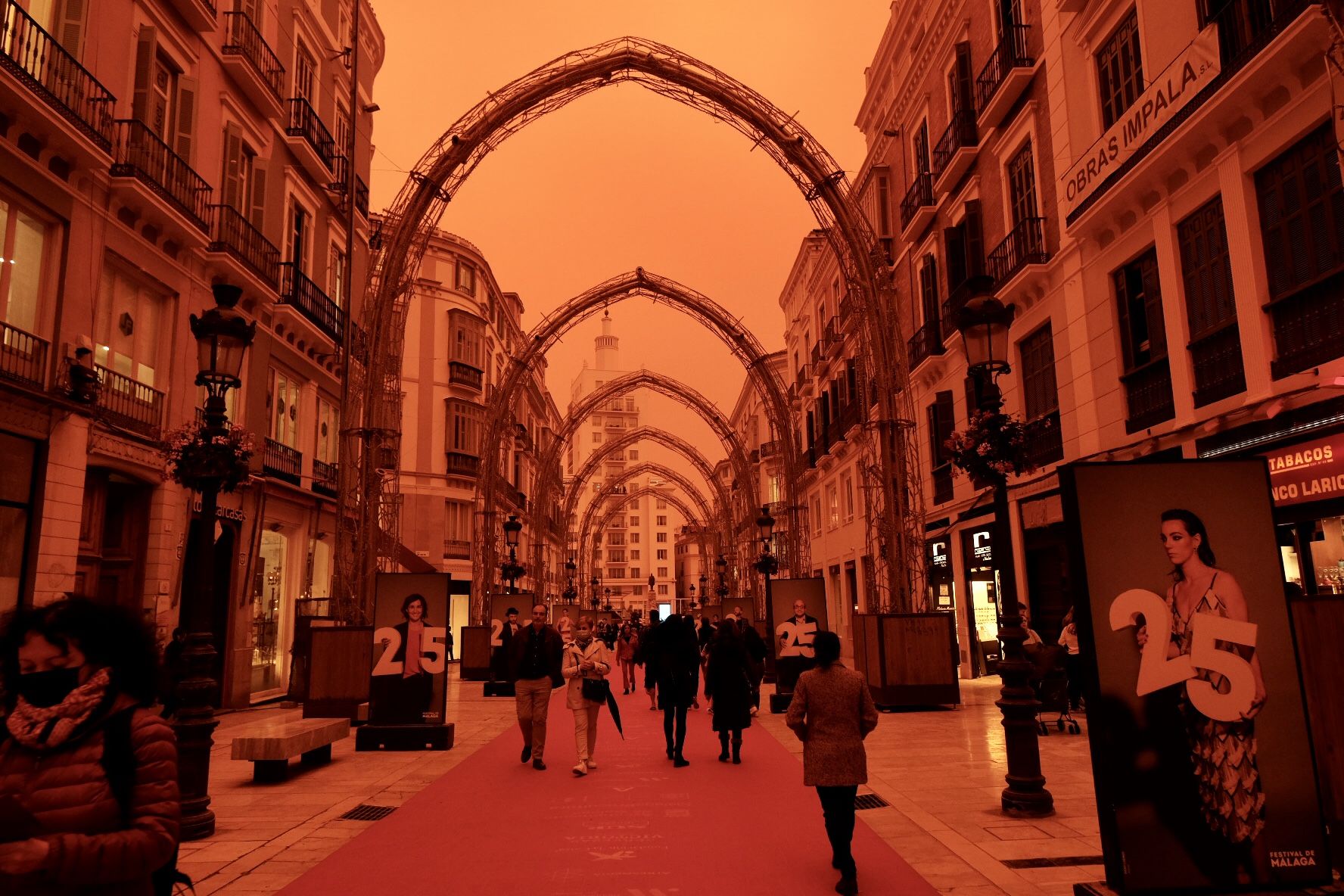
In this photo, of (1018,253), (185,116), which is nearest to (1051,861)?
(1018,253)

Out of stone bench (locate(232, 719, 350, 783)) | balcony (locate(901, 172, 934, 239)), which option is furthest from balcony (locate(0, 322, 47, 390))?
balcony (locate(901, 172, 934, 239))

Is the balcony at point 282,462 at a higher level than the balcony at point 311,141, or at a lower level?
lower

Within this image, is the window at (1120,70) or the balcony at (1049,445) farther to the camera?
the balcony at (1049,445)

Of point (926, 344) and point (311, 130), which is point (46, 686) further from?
point (926, 344)

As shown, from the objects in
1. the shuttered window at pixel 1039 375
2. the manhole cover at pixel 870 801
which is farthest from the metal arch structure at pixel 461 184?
the manhole cover at pixel 870 801

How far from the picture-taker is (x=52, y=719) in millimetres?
3002

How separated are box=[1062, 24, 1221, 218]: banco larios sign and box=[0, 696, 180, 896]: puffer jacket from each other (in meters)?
13.9

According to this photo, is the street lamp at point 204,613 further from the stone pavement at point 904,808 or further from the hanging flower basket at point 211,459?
the stone pavement at point 904,808

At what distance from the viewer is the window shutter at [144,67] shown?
15.5 m

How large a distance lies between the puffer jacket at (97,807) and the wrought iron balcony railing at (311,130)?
68.4ft

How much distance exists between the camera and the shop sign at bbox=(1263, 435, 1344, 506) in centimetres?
1020

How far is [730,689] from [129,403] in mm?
10687

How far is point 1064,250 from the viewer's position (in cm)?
1719

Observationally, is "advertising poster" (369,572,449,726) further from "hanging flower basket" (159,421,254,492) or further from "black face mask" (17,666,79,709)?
"black face mask" (17,666,79,709)
